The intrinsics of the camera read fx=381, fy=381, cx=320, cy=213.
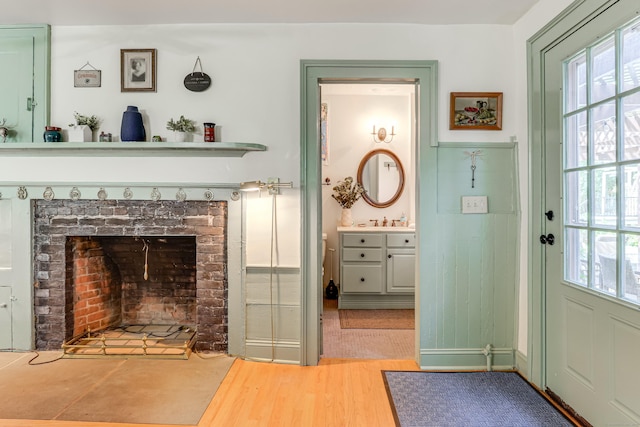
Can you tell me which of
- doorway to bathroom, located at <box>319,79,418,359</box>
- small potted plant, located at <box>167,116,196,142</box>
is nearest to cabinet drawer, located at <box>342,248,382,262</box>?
doorway to bathroom, located at <box>319,79,418,359</box>

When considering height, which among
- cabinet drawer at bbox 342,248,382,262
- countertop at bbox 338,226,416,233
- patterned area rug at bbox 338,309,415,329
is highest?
countertop at bbox 338,226,416,233

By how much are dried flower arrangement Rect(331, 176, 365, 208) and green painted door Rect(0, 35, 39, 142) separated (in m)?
2.78

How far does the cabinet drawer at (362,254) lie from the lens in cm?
393

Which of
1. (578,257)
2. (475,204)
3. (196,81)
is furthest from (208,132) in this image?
(578,257)

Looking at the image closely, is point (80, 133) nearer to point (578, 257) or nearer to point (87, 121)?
point (87, 121)

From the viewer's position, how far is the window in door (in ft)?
5.48

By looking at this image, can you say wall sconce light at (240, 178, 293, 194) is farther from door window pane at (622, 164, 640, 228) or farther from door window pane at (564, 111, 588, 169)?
door window pane at (622, 164, 640, 228)

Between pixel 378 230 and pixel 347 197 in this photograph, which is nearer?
pixel 378 230

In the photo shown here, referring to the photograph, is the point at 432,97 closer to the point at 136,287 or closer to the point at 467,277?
A: the point at 467,277

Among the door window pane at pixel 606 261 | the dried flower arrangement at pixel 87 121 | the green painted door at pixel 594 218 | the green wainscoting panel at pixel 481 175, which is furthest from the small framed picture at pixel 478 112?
the dried flower arrangement at pixel 87 121

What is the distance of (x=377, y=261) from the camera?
3928 mm

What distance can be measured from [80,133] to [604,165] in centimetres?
310

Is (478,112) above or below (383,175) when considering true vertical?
above

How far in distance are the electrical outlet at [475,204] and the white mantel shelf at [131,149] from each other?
1.43 metres
